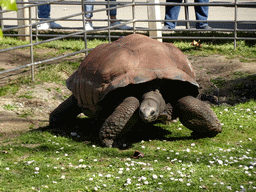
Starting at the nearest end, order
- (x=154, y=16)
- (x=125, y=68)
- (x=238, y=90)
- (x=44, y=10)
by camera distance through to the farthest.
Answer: (x=125, y=68), (x=238, y=90), (x=154, y=16), (x=44, y=10)

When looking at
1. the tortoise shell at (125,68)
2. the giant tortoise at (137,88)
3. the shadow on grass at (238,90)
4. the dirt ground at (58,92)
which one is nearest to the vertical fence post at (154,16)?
the dirt ground at (58,92)

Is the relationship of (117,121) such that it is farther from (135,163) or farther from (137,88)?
(135,163)

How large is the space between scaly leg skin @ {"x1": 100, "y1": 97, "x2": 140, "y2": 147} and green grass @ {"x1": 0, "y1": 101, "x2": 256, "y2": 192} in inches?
5.6

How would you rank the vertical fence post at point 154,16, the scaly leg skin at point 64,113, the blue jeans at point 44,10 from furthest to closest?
the blue jeans at point 44,10 → the vertical fence post at point 154,16 → the scaly leg skin at point 64,113

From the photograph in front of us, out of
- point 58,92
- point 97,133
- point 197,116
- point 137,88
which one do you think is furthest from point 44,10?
point 197,116

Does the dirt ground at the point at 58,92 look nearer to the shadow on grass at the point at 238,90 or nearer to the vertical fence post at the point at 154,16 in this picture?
the shadow on grass at the point at 238,90

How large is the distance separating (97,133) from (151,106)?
1.14 metres

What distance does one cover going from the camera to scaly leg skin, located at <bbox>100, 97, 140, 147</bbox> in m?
4.08

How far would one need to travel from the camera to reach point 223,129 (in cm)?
483

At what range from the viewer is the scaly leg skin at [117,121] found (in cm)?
408

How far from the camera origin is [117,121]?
13.4ft

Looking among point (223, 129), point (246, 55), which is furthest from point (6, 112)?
point (246, 55)

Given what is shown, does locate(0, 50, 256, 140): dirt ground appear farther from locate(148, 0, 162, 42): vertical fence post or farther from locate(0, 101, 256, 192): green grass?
locate(148, 0, 162, 42): vertical fence post

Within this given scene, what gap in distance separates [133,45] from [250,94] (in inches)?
99.5
